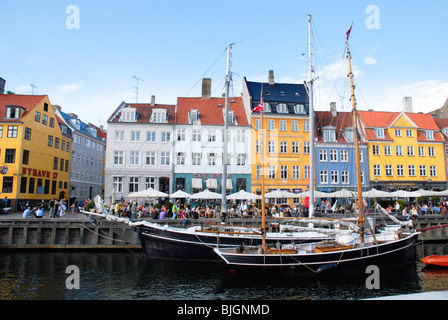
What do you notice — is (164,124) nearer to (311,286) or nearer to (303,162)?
(303,162)

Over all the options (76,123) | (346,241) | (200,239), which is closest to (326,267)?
(346,241)

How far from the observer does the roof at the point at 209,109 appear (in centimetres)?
4178

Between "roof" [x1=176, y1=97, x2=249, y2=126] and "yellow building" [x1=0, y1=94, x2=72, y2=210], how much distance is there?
17658 millimetres

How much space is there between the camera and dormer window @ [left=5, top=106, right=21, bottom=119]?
37.4 meters

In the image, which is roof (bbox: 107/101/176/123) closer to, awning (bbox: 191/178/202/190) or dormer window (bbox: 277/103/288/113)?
awning (bbox: 191/178/202/190)

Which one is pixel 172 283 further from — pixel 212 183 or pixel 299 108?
pixel 299 108

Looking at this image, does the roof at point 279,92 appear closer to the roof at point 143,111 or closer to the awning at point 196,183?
the roof at point 143,111

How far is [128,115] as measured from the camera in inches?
1594

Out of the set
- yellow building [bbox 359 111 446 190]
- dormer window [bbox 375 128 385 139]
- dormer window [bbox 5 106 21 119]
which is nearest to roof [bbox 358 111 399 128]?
yellow building [bbox 359 111 446 190]

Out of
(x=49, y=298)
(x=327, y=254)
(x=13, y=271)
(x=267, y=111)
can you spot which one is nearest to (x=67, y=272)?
(x=13, y=271)

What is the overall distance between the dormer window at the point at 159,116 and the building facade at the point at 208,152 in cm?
175
